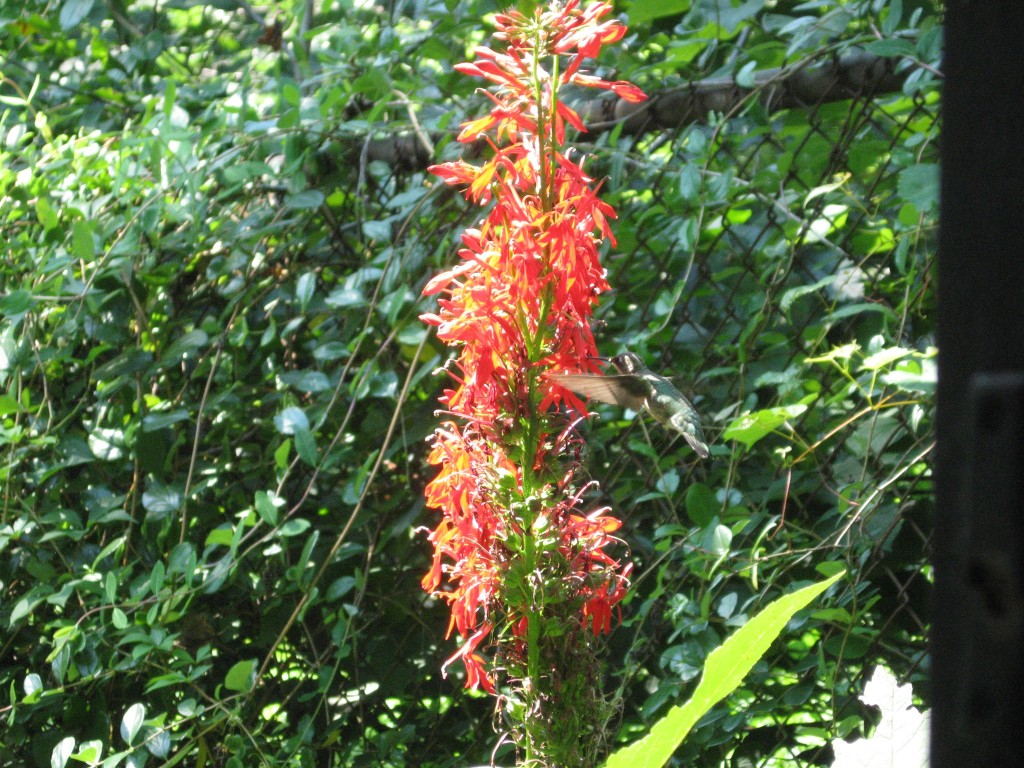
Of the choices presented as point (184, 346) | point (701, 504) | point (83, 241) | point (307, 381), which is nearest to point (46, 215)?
point (83, 241)

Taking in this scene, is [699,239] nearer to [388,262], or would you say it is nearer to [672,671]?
[388,262]

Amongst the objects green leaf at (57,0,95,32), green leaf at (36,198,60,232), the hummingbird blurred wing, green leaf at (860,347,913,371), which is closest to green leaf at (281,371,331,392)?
green leaf at (36,198,60,232)

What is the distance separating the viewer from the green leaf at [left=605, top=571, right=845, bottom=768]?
53 centimetres

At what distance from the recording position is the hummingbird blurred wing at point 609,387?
2.44ft

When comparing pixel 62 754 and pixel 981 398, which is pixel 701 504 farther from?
pixel 981 398

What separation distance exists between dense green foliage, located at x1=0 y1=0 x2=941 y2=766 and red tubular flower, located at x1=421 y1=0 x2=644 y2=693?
0.47m

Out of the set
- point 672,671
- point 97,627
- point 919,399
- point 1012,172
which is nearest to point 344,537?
point 97,627

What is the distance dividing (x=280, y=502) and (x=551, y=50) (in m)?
A: 0.87

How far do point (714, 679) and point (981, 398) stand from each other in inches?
13.6

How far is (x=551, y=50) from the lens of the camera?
0.75 m

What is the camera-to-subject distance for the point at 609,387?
857 millimetres

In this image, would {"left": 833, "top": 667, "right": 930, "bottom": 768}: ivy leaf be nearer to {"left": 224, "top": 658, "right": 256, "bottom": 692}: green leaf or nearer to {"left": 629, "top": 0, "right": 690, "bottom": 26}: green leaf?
{"left": 224, "top": 658, "right": 256, "bottom": 692}: green leaf

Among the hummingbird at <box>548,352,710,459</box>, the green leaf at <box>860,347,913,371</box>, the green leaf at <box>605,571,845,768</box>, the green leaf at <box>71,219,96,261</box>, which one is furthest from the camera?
the green leaf at <box>71,219,96,261</box>

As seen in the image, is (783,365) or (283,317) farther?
(283,317)
